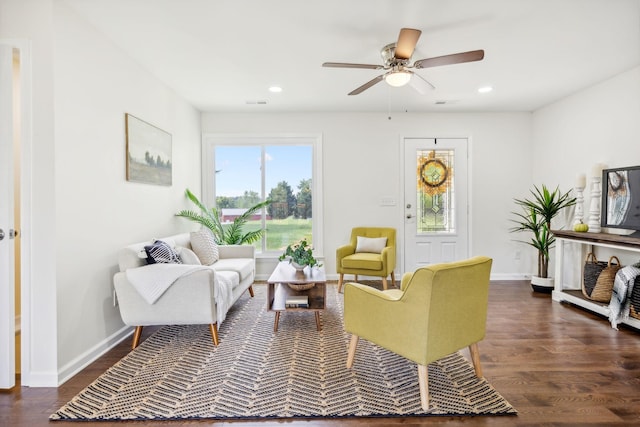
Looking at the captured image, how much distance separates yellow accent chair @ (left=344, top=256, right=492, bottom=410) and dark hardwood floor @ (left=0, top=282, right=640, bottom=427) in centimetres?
31

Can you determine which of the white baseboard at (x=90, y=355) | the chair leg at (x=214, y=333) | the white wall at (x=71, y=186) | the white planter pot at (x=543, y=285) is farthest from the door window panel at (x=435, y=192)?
the white baseboard at (x=90, y=355)

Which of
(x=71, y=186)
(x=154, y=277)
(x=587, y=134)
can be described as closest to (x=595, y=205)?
(x=587, y=134)

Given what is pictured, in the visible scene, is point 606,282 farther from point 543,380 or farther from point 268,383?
point 268,383

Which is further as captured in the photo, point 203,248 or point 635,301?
point 203,248

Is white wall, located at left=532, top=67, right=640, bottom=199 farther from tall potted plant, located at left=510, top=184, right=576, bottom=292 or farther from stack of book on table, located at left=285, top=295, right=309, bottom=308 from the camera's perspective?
stack of book on table, located at left=285, top=295, right=309, bottom=308

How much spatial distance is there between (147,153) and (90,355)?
1920 mm

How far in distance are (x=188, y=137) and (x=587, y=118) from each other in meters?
5.04

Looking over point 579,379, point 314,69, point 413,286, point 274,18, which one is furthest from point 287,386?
point 314,69

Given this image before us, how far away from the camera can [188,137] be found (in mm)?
4691

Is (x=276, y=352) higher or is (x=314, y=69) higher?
(x=314, y=69)

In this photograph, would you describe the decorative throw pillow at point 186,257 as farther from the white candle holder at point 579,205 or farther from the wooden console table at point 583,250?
the white candle holder at point 579,205

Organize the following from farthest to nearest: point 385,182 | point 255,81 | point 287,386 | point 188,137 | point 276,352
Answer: point 385,182 < point 188,137 < point 255,81 < point 276,352 < point 287,386

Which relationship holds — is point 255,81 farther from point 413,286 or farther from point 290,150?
point 413,286

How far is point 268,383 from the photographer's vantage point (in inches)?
86.5
